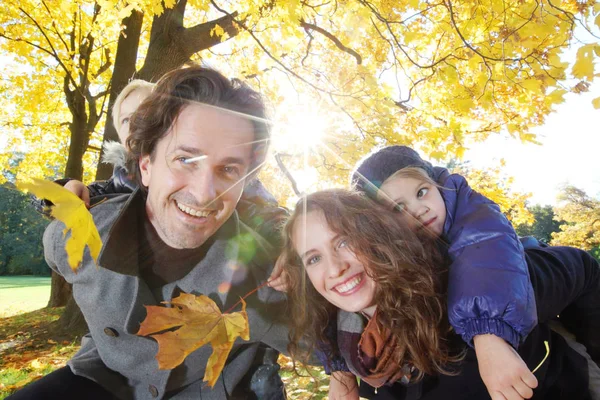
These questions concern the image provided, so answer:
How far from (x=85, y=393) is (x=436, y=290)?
1.99m

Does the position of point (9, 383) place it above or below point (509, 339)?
below

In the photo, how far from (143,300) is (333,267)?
101cm

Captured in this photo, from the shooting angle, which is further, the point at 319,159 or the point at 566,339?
the point at 319,159

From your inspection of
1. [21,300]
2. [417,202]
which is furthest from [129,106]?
[21,300]

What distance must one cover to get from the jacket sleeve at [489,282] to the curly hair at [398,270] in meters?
0.17

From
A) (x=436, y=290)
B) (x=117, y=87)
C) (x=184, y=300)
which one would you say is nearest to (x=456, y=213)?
(x=436, y=290)

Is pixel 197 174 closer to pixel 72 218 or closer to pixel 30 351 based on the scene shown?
pixel 72 218

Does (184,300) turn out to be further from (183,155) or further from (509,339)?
(509,339)

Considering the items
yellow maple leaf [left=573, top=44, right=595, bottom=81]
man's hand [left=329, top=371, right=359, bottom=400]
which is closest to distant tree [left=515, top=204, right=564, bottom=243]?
yellow maple leaf [left=573, top=44, right=595, bottom=81]

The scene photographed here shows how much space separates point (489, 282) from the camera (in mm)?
1449

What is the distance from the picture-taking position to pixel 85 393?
2021mm

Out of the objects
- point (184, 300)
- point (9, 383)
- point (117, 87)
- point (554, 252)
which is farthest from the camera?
point (117, 87)

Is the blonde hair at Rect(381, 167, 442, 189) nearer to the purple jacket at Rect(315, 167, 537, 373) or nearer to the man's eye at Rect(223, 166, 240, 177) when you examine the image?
the purple jacket at Rect(315, 167, 537, 373)

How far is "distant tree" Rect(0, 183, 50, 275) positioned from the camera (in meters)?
35.8
